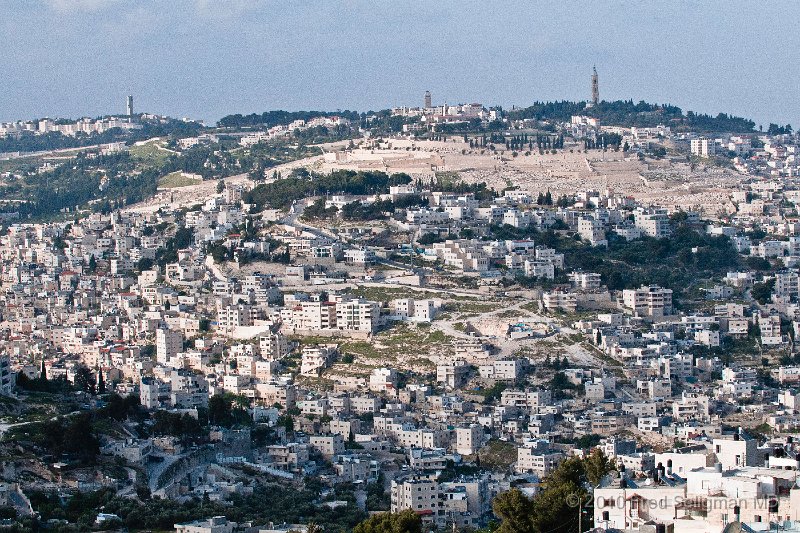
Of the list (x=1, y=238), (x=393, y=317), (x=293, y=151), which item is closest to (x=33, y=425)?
(x=393, y=317)

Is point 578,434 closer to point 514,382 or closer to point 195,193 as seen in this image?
point 514,382

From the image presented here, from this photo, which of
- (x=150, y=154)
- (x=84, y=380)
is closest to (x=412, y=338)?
(x=84, y=380)

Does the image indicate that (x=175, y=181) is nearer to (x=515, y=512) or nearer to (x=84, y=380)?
(x=84, y=380)

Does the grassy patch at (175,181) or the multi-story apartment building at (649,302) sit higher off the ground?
the grassy patch at (175,181)

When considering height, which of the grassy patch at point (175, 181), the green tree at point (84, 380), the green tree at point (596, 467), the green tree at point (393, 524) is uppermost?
the grassy patch at point (175, 181)

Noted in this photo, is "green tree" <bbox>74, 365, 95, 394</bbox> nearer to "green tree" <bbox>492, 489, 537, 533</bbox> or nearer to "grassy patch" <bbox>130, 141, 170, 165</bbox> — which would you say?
"green tree" <bbox>492, 489, 537, 533</bbox>

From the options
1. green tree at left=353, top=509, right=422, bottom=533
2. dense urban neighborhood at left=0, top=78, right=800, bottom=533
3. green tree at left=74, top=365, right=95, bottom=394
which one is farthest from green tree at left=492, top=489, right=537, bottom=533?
green tree at left=74, top=365, right=95, bottom=394

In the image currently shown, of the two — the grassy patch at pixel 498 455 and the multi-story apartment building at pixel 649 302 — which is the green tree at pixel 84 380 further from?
the multi-story apartment building at pixel 649 302

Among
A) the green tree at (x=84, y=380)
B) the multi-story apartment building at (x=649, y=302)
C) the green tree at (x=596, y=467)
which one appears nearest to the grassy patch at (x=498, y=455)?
the green tree at (x=84, y=380)
